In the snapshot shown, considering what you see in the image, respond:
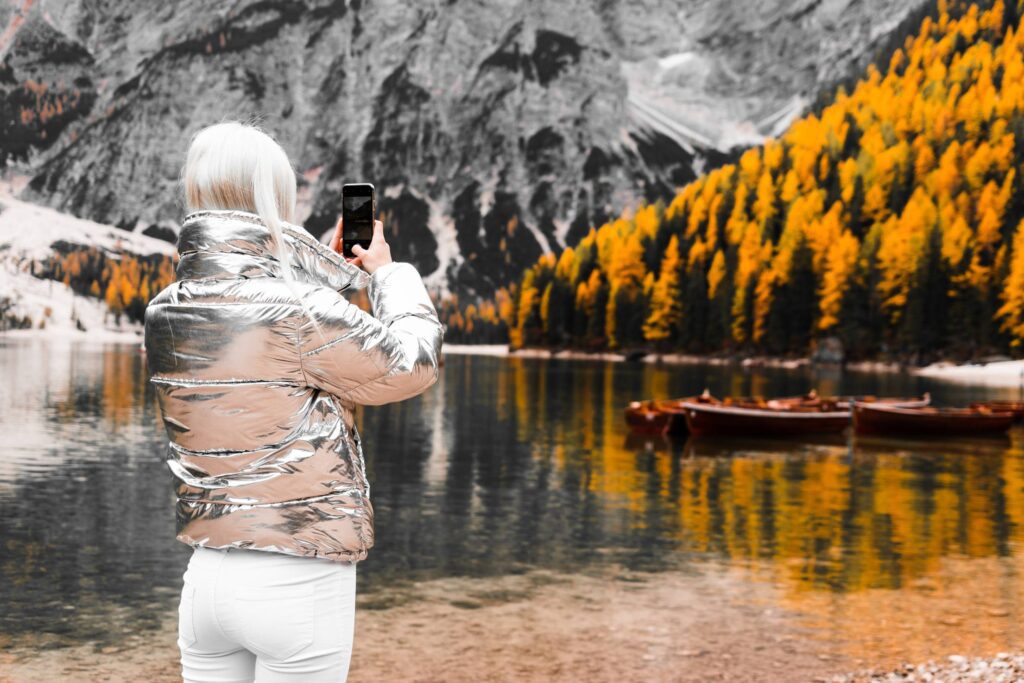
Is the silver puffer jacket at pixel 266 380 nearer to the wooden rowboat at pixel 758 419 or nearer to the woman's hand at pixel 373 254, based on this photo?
the woman's hand at pixel 373 254

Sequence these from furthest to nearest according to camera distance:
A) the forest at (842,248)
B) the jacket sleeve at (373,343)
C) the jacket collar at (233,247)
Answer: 1. the forest at (842,248)
2. the jacket collar at (233,247)
3. the jacket sleeve at (373,343)

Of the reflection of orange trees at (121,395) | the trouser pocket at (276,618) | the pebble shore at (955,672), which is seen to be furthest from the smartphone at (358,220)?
the reflection of orange trees at (121,395)

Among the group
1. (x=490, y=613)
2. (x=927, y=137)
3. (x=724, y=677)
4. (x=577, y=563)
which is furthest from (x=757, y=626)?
(x=927, y=137)

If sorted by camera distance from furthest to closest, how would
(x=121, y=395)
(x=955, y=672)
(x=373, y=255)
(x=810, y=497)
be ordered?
1. (x=121, y=395)
2. (x=810, y=497)
3. (x=955, y=672)
4. (x=373, y=255)

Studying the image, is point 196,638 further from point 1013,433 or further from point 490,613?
point 1013,433

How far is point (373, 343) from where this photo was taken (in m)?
4.07

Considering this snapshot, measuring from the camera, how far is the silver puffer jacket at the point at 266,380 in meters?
4.04

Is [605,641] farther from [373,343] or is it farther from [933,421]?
[933,421]

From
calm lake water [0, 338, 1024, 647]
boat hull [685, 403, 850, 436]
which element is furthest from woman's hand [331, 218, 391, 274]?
boat hull [685, 403, 850, 436]

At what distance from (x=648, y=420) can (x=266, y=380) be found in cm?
4091

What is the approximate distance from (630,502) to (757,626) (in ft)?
39.7

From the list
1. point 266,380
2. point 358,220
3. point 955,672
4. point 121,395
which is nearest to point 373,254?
point 358,220

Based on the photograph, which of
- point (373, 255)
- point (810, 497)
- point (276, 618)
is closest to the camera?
point (276, 618)

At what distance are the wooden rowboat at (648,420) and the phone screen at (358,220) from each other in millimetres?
39960
